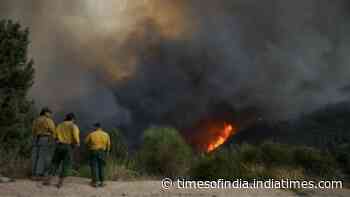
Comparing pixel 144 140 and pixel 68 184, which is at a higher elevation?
pixel 144 140

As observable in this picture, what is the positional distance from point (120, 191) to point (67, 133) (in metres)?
3.30

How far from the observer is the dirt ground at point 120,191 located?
596 inches

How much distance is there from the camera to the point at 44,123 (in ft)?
55.6

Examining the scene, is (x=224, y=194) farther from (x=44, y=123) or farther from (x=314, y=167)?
(x=314, y=167)

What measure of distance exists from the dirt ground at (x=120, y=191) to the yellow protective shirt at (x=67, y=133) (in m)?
1.89

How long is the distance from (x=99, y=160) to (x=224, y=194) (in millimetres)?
5695

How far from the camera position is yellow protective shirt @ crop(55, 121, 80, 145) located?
53.9 ft

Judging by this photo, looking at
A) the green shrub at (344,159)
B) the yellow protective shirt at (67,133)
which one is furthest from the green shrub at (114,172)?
the green shrub at (344,159)

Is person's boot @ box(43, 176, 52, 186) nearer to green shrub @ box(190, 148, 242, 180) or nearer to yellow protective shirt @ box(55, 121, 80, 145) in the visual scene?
yellow protective shirt @ box(55, 121, 80, 145)

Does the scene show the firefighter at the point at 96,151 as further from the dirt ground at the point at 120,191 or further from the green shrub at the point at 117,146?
the green shrub at the point at 117,146

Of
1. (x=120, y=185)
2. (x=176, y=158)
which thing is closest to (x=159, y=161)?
(x=176, y=158)

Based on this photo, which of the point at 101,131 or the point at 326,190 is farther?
the point at 326,190

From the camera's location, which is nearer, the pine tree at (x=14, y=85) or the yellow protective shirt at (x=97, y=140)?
the yellow protective shirt at (x=97, y=140)

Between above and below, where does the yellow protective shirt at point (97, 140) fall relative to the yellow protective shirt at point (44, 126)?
below
